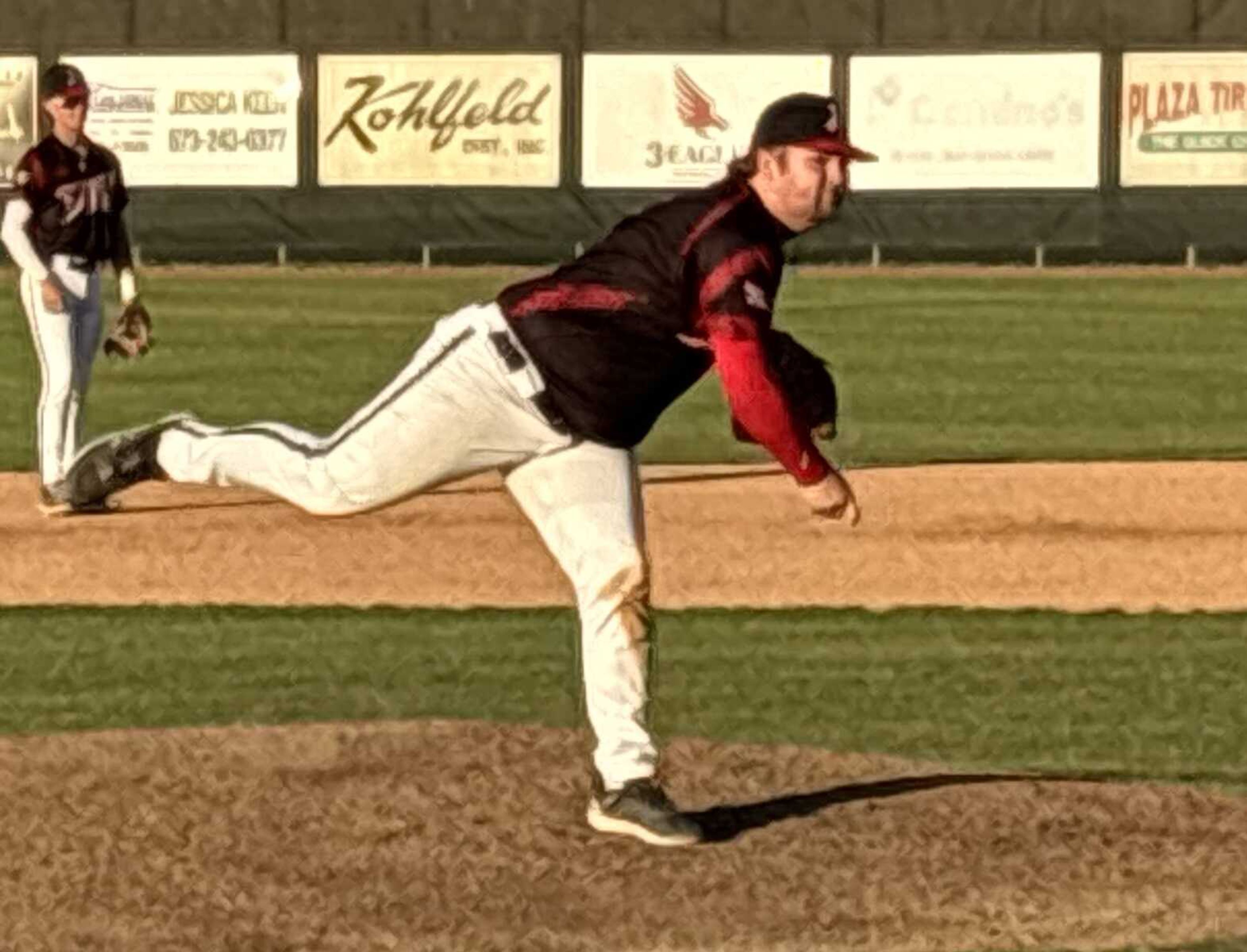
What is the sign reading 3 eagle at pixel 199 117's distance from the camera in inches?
1184

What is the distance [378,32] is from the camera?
99.8ft

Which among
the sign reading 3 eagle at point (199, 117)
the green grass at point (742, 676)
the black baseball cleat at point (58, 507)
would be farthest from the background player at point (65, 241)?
the sign reading 3 eagle at point (199, 117)

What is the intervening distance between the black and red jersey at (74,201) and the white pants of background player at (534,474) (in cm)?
613

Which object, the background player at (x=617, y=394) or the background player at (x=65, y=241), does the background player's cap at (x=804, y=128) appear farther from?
the background player at (x=65, y=241)

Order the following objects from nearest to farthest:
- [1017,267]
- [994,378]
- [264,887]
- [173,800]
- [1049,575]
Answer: [264,887] → [173,800] → [1049,575] → [994,378] → [1017,267]

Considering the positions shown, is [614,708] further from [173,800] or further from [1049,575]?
[1049,575]

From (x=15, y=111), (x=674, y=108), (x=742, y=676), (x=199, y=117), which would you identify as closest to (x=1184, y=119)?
(x=674, y=108)

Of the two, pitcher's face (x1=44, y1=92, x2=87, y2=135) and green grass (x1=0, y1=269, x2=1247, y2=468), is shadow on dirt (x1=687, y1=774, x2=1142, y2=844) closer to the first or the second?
pitcher's face (x1=44, y1=92, x2=87, y2=135)

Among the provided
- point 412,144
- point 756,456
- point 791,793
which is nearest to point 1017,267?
point 412,144

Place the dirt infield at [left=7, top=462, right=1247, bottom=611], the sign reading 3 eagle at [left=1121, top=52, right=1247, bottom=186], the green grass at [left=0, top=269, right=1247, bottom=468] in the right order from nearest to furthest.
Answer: the dirt infield at [left=7, top=462, right=1247, bottom=611] → the green grass at [left=0, top=269, right=1247, bottom=468] → the sign reading 3 eagle at [left=1121, top=52, right=1247, bottom=186]

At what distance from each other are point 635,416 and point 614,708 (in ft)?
2.11

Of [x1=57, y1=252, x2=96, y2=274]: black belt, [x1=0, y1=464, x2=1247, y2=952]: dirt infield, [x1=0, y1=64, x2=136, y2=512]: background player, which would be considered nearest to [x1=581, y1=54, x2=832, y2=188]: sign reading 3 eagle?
[x1=0, y1=64, x2=136, y2=512]: background player

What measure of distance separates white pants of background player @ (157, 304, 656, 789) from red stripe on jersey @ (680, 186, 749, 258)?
0.45 m

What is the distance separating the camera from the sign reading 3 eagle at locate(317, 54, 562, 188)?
3008 centimetres
